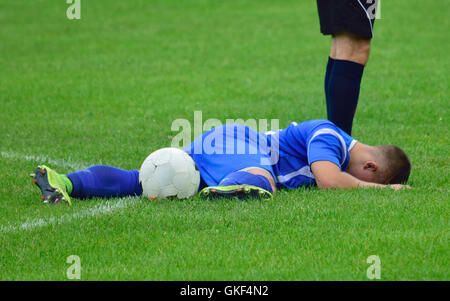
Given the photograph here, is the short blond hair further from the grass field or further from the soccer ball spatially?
the soccer ball

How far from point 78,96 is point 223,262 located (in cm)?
586

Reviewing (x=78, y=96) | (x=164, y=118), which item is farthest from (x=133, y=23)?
(x=164, y=118)

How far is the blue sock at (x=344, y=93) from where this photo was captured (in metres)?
5.54

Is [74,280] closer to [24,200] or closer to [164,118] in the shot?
[24,200]

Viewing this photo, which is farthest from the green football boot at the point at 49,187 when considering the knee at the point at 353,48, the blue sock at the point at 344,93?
the knee at the point at 353,48

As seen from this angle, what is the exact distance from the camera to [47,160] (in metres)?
5.93

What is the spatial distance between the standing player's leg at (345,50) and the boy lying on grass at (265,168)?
683 millimetres

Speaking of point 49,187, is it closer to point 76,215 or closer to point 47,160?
point 76,215

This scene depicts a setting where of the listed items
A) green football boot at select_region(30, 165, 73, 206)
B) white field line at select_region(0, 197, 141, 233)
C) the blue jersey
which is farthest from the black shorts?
green football boot at select_region(30, 165, 73, 206)

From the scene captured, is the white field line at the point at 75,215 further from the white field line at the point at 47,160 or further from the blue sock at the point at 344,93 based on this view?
the blue sock at the point at 344,93

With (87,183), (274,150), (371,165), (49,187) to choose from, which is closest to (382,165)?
(371,165)

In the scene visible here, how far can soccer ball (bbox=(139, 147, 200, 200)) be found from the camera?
4.63m
